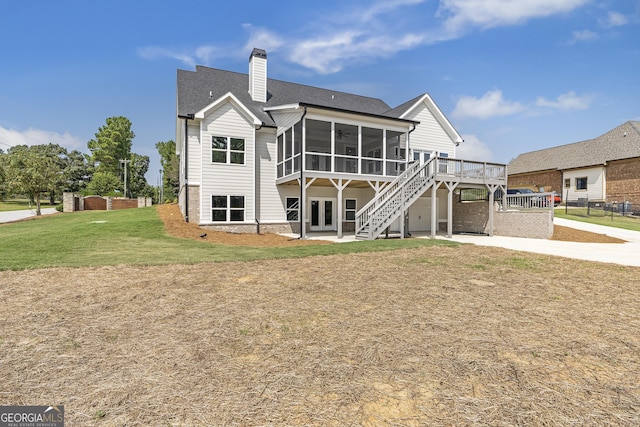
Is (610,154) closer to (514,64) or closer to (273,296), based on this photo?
(514,64)

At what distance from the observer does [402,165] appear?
19016 mm

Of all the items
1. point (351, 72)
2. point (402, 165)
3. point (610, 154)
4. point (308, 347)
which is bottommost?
point (308, 347)

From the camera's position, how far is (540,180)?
36.0 metres

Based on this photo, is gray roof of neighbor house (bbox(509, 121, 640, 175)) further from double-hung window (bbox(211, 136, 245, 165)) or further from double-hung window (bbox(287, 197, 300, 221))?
double-hung window (bbox(211, 136, 245, 165))

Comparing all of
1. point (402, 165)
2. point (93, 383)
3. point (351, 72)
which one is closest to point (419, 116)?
point (402, 165)

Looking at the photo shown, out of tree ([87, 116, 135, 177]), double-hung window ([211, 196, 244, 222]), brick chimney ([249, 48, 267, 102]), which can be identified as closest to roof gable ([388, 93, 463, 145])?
brick chimney ([249, 48, 267, 102])

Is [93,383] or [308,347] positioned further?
[308,347]

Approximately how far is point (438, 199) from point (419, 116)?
19.2 ft

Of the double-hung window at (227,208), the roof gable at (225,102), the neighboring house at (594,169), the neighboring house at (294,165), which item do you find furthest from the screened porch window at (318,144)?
the neighboring house at (594,169)

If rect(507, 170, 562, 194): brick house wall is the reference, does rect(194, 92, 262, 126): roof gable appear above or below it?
above

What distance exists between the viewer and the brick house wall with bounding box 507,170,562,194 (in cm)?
3394

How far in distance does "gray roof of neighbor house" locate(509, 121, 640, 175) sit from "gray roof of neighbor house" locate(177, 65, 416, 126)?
74.9ft

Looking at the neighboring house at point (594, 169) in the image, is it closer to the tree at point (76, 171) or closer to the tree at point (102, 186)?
the tree at point (102, 186)

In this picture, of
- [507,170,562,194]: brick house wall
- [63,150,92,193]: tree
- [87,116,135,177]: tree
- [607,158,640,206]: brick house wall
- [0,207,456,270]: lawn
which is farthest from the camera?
[63,150,92,193]: tree
